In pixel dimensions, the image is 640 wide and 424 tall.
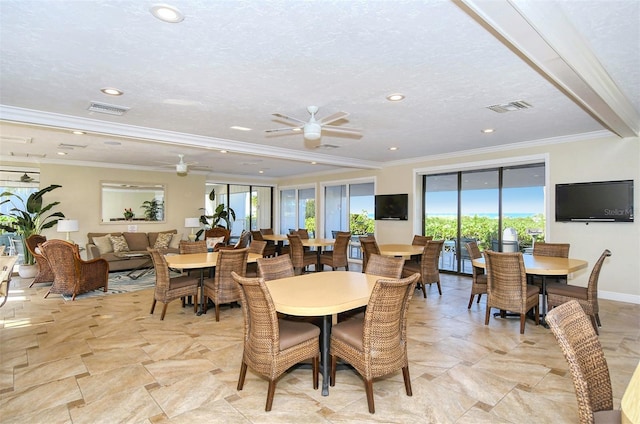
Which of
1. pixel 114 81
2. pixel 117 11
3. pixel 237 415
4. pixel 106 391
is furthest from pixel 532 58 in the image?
pixel 106 391

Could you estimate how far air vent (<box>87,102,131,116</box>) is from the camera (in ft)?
13.3

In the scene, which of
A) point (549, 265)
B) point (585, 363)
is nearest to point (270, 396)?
point (585, 363)

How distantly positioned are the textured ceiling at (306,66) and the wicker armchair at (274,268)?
5.85 ft

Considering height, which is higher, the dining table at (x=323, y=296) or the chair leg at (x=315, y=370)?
the dining table at (x=323, y=296)

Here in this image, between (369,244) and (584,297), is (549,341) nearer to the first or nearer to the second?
(584,297)

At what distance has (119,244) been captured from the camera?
8.22 metres

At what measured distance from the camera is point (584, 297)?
390 cm

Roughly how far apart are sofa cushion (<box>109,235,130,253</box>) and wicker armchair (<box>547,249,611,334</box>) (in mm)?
8573

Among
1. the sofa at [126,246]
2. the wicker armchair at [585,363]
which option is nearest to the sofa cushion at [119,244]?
the sofa at [126,246]

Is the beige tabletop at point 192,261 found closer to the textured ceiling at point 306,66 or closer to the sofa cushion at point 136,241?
the textured ceiling at point 306,66

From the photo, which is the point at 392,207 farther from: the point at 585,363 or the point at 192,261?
the point at 585,363

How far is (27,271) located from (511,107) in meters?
9.33

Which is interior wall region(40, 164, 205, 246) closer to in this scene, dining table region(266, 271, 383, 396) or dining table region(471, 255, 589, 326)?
dining table region(266, 271, 383, 396)

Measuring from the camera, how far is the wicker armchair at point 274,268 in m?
3.36
